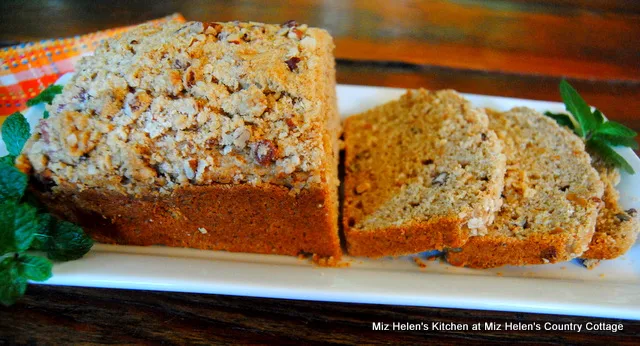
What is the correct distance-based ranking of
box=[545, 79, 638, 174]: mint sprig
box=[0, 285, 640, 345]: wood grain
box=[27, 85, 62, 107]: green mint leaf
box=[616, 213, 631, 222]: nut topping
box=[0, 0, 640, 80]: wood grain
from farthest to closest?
box=[0, 0, 640, 80]: wood grain, box=[545, 79, 638, 174]: mint sprig, box=[27, 85, 62, 107]: green mint leaf, box=[616, 213, 631, 222]: nut topping, box=[0, 285, 640, 345]: wood grain

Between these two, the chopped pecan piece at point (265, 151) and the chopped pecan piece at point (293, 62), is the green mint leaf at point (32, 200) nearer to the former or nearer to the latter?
the chopped pecan piece at point (265, 151)

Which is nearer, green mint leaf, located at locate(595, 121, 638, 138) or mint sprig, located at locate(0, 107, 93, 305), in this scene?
mint sprig, located at locate(0, 107, 93, 305)

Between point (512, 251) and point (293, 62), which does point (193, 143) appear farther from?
point (512, 251)

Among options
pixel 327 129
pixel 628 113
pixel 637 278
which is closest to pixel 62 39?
pixel 327 129

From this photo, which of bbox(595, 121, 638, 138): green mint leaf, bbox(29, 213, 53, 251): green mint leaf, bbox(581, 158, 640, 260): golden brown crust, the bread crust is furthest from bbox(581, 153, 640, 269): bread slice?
bbox(29, 213, 53, 251): green mint leaf

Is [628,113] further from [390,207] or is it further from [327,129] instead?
[327,129]

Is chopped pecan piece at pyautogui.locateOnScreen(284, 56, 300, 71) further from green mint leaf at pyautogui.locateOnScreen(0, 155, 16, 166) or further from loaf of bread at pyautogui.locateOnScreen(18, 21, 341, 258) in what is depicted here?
green mint leaf at pyautogui.locateOnScreen(0, 155, 16, 166)
